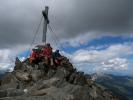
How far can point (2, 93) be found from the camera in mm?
38938

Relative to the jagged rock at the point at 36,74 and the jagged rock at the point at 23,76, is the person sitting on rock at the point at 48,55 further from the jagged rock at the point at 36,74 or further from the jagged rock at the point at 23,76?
the jagged rock at the point at 23,76

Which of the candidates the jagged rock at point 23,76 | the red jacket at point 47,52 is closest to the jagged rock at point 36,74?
the jagged rock at point 23,76

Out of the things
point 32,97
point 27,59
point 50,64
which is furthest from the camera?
point 27,59

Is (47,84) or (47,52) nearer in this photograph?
(47,84)

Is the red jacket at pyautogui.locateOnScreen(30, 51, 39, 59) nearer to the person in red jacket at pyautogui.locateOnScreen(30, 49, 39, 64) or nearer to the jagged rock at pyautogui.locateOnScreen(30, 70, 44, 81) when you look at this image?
the person in red jacket at pyautogui.locateOnScreen(30, 49, 39, 64)

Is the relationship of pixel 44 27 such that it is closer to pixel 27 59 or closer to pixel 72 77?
pixel 27 59

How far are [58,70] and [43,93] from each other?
19017 millimetres

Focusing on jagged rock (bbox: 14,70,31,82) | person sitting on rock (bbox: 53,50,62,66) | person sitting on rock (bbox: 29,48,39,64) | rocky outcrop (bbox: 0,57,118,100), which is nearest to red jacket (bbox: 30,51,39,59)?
person sitting on rock (bbox: 29,48,39,64)

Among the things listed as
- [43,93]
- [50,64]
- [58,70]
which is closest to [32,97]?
[43,93]

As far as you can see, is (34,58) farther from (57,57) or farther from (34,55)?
(57,57)

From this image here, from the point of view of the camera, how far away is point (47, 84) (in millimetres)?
44500

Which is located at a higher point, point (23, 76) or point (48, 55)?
point (48, 55)

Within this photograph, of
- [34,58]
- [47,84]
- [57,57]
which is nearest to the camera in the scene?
[47,84]

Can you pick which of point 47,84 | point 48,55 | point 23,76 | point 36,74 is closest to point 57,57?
point 48,55
